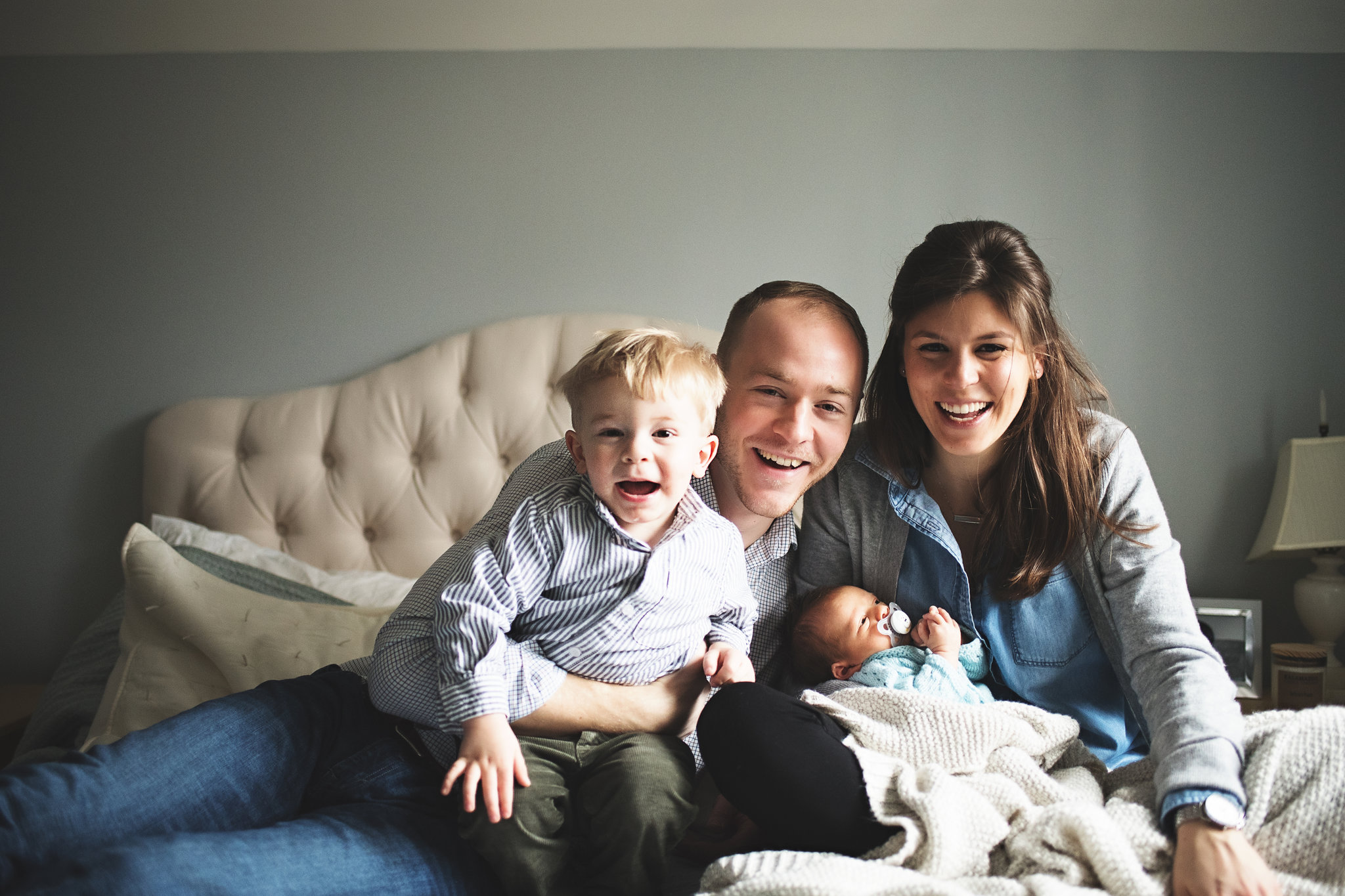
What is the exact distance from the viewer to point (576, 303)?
230 cm

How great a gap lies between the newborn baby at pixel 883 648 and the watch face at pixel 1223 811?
1.07 ft

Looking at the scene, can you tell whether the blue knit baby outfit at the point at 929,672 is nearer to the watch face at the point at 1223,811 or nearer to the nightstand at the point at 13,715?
the watch face at the point at 1223,811

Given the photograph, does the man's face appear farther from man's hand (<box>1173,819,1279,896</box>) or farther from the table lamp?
the table lamp

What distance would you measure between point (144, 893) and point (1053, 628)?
110cm

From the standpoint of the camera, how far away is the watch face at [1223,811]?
85 cm

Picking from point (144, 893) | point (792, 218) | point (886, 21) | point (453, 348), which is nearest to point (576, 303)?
point (453, 348)

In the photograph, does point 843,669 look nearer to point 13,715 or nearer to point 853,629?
point 853,629

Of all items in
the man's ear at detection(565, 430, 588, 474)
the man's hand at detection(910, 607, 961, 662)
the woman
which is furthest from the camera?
the man's hand at detection(910, 607, 961, 662)

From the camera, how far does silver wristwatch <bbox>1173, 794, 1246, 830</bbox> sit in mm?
847

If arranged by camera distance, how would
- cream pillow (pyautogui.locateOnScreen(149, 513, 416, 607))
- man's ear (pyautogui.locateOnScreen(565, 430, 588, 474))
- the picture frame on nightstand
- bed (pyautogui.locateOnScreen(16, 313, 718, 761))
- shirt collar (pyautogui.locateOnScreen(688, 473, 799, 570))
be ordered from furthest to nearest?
bed (pyautogui.locateOnScreen(16, 313, 718, 761))
the picture frame on nightstand
cream pillow (pyautogui.locateOnScreen(149, 513, 416, 607))
shirt collar (pyautogui.locateOnScreen(688, 473, 799, 570))
man's ear (pyautogui.locateOnScreen(565, 430, 588, 474))

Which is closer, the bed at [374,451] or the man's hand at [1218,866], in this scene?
the man's hand at [1218,866]

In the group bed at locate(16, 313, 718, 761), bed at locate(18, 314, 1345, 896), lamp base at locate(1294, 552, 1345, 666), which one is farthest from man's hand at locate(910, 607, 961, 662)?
lamp base at locate(1294, 552, 1345, 666)

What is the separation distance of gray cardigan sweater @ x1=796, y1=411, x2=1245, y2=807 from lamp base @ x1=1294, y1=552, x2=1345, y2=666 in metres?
1.11

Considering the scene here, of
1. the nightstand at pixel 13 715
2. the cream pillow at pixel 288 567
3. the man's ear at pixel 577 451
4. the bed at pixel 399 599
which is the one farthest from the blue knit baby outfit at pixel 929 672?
the nightstand at pixel 13 715
